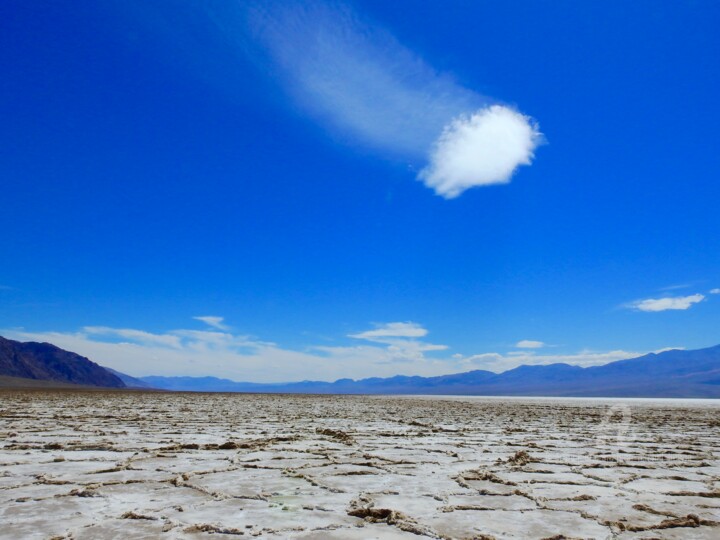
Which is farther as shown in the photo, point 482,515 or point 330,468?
point 330,468

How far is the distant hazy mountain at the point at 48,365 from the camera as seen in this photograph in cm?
13112

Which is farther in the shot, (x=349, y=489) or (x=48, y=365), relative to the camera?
(x=48, y=365)

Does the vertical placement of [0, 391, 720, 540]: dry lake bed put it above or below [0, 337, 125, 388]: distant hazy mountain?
below

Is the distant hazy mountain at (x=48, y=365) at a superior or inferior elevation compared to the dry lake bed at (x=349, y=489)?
superior

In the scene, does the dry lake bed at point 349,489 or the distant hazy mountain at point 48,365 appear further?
the distant hazy mountain at point 48,365

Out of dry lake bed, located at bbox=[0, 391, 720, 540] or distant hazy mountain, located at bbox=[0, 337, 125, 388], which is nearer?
dry lake bed, located at bbox=[0, 391, 720, 540]

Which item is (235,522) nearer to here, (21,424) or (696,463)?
(696,463)

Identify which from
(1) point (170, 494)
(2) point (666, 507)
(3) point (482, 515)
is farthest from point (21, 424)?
(2) point (666, 507)

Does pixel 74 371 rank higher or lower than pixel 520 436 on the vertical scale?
higher

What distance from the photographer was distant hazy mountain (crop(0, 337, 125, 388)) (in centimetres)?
13112

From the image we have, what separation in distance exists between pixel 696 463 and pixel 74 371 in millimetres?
172829

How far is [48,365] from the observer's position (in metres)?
152

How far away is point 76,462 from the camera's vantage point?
496 cm

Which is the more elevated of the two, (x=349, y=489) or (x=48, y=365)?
(x=48, y=365)
